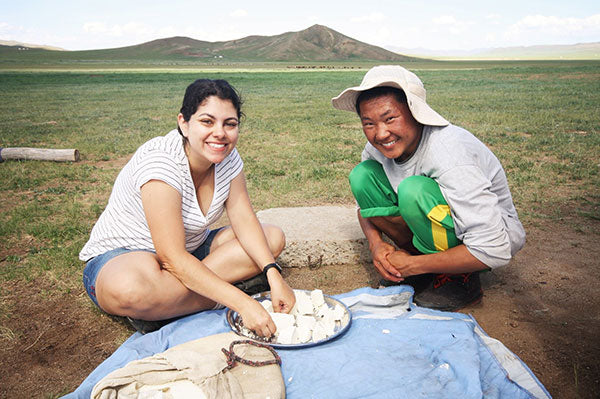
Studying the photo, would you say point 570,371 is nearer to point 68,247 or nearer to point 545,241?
point 545,241

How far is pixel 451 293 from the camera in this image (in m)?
2.96

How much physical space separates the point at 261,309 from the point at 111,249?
3.49 feet

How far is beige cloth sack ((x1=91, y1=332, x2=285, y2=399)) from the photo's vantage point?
6.37ft

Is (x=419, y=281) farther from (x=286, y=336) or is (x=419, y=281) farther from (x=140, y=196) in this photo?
(x=140, y=196)

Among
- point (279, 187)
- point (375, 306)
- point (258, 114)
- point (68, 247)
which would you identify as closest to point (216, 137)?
point (375, 306)

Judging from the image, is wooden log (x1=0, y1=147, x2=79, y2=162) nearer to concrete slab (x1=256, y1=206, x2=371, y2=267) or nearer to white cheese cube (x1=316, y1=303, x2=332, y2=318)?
concrete slab (x1=256, y1=206, x2=371, y2=267)

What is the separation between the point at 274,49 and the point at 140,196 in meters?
163

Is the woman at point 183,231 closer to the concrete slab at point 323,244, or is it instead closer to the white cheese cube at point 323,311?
the white cheese cube at point 323,311

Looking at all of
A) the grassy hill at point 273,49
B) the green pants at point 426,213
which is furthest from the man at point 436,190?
the grassy hill at point 273,49

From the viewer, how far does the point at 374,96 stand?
2684mm

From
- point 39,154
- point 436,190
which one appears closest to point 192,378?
point 436,190

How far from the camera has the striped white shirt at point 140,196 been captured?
2.51 m

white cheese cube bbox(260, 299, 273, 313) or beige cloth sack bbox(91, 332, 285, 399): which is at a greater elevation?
beige cloth sack bbox(91, 332, 285, 399)

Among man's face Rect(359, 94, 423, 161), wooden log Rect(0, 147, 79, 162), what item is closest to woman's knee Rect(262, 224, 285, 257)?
man's face Rect(359, 94, 423, 161)
